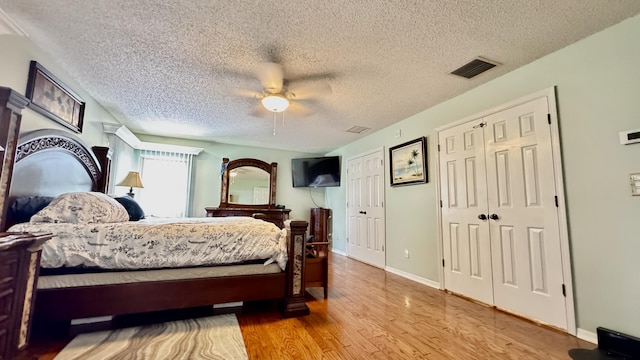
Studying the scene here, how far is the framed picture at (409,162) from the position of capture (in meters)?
3.71

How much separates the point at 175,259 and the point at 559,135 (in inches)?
137

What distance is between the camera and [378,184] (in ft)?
15.3

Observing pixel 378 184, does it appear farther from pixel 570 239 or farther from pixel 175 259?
pixel 175 259

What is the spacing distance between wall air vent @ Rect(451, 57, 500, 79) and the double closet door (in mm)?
497

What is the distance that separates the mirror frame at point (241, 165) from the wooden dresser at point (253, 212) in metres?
0.13

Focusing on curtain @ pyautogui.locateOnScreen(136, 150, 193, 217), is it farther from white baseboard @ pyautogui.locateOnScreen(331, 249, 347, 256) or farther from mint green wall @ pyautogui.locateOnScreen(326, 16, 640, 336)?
mint green wall @ pyautogui.locateOnScreen(326, 16, 640, 336)

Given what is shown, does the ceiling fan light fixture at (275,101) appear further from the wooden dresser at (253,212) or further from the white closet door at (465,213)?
the wooden dresser at (253,212)

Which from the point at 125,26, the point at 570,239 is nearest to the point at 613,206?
the point at 570,239

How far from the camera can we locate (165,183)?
5359 millimetres

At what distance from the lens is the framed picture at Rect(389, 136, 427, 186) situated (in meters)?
3.71

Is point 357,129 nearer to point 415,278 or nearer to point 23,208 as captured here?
point 415,278

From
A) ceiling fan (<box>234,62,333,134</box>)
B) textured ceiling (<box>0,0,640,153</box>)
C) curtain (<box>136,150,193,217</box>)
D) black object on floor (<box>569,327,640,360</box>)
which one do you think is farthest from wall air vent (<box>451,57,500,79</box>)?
curtain (<box>136,150,193,217</box>)

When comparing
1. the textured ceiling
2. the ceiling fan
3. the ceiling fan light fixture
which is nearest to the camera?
the textured ceiling

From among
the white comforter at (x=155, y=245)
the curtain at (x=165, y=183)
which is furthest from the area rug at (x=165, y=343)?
the curtain at (x=165, y=183)
